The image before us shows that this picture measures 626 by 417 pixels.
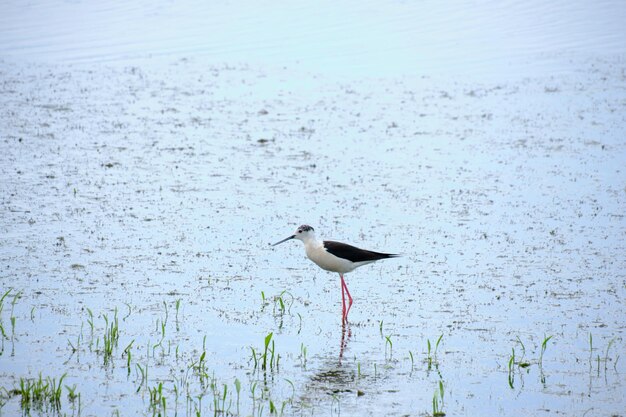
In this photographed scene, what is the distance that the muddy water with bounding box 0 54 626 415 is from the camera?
281 inches

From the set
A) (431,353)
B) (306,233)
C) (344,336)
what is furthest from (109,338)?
(431,353)

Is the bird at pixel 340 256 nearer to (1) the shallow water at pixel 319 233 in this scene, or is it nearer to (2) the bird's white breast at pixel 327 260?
(2) the bird's white breast at pixel 327 260

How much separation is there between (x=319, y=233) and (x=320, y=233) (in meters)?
0.01

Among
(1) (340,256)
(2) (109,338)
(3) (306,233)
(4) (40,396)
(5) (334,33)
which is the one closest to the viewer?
(4) (40,396)

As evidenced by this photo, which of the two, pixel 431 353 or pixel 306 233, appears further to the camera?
pixel 306 233

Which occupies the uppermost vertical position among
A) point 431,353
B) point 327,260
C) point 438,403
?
point 327,260

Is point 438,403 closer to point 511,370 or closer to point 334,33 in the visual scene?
point 511,370

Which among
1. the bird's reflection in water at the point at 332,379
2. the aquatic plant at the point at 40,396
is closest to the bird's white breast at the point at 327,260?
the bird's reflection in water at the point at 332,379

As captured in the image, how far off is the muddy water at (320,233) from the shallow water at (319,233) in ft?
0.10

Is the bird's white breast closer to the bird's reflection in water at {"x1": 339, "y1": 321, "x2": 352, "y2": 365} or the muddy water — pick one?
the muddy water

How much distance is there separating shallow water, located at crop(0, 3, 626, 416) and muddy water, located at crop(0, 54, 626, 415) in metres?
0.03

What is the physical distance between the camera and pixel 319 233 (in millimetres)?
10477

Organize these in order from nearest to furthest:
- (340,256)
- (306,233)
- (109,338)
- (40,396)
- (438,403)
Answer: (40,396), (438,403), (109,338), (340,256), (306,233)

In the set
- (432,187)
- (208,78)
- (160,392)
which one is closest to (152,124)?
(208,78)
